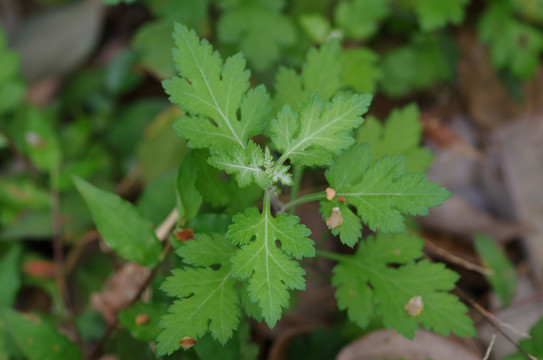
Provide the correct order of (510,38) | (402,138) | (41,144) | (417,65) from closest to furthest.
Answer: (402,138), (41,144), (510,38), (417,65)

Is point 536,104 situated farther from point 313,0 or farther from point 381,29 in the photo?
point 313,0

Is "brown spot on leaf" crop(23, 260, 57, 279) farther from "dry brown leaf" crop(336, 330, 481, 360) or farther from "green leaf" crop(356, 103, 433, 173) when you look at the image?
"green leaf" crop(356, 103, 433, 173)

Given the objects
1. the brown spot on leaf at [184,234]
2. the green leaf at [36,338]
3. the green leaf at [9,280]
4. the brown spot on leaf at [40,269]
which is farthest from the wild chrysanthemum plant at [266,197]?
the brown spot on leaf at [40,269]

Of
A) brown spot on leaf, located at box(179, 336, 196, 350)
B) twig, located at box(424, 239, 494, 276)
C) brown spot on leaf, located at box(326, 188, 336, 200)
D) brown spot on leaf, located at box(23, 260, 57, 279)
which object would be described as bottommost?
brown spot on leaf, located at box(23, 260, 57, 279)

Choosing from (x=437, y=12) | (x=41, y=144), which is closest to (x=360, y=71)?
(x=437, y=12)

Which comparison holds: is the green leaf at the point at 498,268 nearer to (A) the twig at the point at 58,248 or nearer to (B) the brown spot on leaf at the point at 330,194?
(B) the brown spot on leaf at the point at 330,194

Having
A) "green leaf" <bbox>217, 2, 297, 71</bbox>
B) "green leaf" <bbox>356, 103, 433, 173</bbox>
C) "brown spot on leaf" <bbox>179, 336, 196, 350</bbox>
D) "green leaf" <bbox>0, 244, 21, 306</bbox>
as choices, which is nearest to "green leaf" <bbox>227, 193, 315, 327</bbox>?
"brown spot on leaf" <bbox>179, 336, 196, 350</bbox>

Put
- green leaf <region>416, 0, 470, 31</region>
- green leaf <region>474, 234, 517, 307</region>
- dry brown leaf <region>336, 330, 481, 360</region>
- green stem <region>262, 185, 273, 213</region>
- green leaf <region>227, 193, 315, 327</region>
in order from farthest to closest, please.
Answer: green leaf <region>416, 0, 470, 31</region>, green leaf <region>474, 234, 517, 307</region>, dry brown leaf <region>336, 330, 481, 360</region>, green stem <region>262, 185, 273, 213</region>, green leaf <region>227, 193, 315, 327</region>

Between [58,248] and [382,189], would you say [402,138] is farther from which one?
[58,248]
